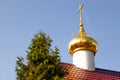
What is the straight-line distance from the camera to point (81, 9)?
22.9 metres

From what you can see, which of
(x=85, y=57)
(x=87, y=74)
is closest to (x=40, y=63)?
(x=87, y=74)

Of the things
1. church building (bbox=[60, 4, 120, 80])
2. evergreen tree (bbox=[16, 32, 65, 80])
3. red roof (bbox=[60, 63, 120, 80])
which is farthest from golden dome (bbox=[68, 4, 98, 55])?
evergreen tree (bbox=[16, 32, 65, 80])

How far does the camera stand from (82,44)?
2062 centimetres

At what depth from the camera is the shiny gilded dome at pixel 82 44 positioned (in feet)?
67.7

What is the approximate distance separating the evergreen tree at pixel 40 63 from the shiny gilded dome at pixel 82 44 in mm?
6419

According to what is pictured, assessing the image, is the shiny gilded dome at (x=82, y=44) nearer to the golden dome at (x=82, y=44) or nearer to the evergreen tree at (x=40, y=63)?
the golden dome at (x=82, y=44)

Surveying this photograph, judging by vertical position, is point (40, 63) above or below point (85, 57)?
below

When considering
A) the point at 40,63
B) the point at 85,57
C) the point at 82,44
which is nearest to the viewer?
the point at 40,63

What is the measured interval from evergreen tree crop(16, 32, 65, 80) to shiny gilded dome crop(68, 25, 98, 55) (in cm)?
642

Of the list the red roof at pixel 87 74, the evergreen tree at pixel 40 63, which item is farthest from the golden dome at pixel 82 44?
the evergreen tree at pixel 40 63

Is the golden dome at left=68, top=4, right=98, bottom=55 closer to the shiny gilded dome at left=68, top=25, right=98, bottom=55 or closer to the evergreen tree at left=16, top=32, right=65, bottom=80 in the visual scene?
the shiny gilded dome at left=68, top=25, right=98, bottom=55

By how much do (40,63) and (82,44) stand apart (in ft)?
23.6

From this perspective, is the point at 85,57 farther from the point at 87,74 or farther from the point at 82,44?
the point at 87,74

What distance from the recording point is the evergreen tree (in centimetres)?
1340
